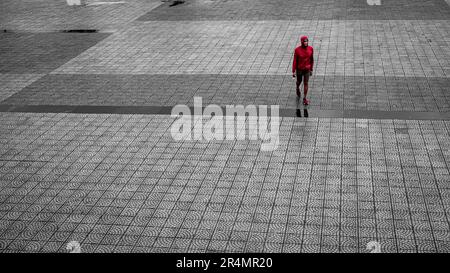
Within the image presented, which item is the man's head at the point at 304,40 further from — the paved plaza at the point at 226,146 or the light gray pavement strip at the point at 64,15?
the light gray pavement strip at the point at 64,15

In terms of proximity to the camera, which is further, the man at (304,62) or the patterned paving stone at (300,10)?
the patterned paving stone at (300,10)

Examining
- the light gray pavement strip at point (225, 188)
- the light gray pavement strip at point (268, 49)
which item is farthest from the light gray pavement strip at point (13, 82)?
the light gray pavement strip at point (225, 188)

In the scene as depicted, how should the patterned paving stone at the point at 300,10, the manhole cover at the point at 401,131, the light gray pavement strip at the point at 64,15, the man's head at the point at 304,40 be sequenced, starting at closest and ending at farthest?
the manhole cover at the point at 401,131
the man's head at the point at 304,40
the patterned paving stone at the point at 300,10
the light gray pavement strip at the point at 64,15

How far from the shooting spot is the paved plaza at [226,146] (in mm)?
6145

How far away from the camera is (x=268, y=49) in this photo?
13.8 m

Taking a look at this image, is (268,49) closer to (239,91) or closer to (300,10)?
(239,91)

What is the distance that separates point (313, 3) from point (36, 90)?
508 inches

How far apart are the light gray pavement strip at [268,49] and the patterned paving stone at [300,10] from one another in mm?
916

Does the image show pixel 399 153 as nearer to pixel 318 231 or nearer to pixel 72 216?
pixel 318 231

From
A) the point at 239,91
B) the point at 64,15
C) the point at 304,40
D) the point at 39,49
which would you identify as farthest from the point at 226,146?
the point at 64,15

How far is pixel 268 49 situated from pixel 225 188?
7574mm

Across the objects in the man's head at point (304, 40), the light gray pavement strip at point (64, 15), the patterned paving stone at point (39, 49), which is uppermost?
the man's head at point (304, 40)
